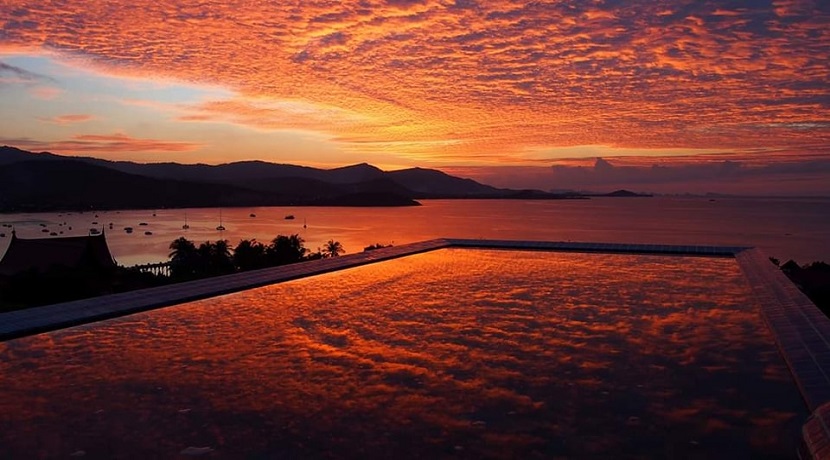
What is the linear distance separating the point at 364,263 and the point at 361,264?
144mm

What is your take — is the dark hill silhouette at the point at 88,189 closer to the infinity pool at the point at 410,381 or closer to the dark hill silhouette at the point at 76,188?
the dark hill silhouette at the point at 76,188

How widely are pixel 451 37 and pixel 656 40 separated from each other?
4.78m

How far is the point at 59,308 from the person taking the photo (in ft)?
24.3

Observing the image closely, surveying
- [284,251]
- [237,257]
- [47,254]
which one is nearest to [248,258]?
[237,257]

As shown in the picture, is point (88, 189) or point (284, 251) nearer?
point (284, 251)

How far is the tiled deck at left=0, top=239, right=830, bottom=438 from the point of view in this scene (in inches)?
204

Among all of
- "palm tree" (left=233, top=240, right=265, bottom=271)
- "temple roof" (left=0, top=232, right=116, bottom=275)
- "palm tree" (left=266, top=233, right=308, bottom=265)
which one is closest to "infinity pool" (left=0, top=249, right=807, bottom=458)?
"palm tree" (left=233, top=240, right=265, bottom=271)

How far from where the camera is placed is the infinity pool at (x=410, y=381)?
3682 millimetres

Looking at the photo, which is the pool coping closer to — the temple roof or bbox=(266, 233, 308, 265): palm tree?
bbox=(266, 233, 308, 265): palm tree

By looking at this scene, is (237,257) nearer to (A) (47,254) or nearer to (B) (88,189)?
(A) (47,254)

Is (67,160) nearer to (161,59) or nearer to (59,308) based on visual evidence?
(161,59)

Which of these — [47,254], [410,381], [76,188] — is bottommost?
[47,254]

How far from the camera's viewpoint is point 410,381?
16.3ft

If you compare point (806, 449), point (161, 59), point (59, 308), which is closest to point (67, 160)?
point (161, 59)
